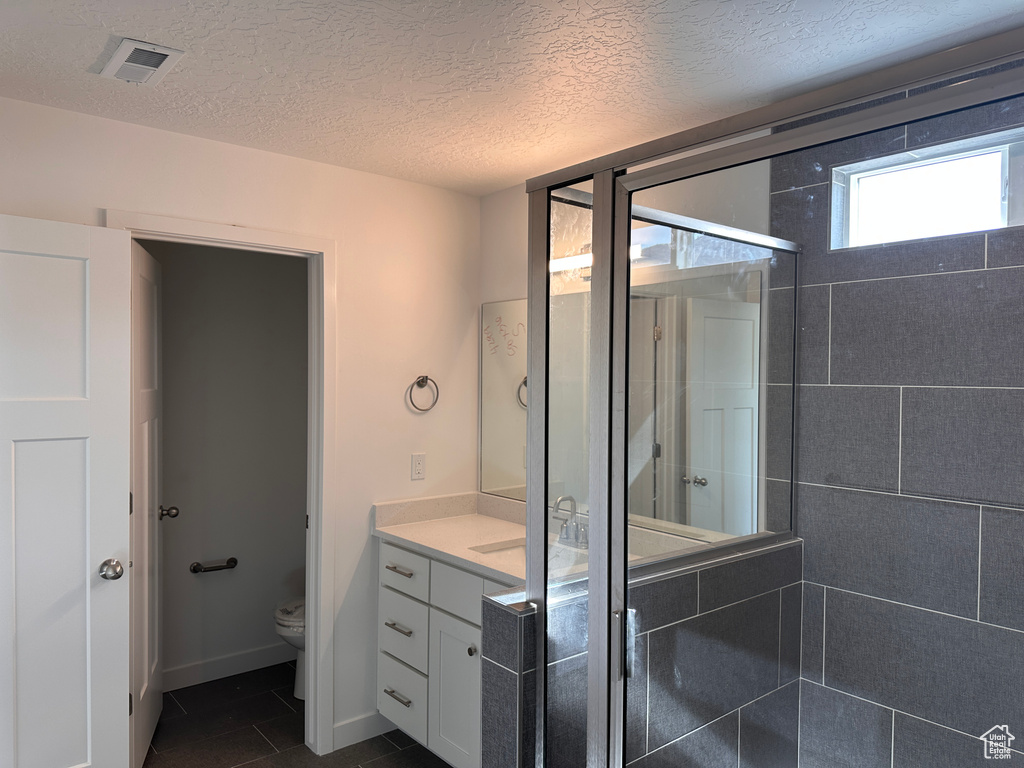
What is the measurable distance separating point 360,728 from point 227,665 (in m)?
1.01

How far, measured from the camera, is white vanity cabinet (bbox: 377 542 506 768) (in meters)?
2.49

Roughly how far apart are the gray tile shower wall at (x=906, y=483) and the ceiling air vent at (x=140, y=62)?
163cm

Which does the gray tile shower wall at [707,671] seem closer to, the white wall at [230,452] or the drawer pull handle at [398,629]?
the drawer pull handle at [398,629]

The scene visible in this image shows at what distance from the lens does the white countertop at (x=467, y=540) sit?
2.41 meters

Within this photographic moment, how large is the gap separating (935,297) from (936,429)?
267mm

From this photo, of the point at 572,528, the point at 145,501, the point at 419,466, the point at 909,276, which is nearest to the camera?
the point at 909,276

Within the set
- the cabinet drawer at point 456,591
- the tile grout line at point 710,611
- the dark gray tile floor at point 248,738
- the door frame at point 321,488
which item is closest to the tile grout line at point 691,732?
the tile grout line at point 710,611

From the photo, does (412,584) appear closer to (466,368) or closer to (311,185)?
(466,368)

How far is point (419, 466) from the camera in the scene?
321cm

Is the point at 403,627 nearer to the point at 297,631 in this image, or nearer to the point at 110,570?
the point at 297,631

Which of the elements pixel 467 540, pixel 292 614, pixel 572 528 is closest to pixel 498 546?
pixel 467 540

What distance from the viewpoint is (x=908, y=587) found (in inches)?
58.5

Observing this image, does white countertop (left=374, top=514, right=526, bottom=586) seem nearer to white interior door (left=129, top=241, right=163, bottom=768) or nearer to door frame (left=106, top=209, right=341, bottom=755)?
door frame (left=106, top=209, right=341, bottom=755)

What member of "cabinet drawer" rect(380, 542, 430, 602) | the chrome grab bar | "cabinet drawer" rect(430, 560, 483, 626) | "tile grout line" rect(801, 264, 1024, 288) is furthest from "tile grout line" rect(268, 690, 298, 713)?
"tile grout line" rect(801, 264, 1024, 288)
